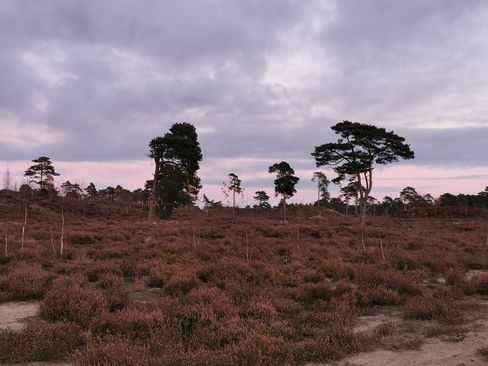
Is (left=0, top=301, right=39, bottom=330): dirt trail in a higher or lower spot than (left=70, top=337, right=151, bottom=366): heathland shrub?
lower

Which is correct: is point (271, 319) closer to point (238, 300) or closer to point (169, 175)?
point (238, 300)

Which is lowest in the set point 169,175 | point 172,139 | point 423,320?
point 423,320

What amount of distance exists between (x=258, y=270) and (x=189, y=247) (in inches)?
251

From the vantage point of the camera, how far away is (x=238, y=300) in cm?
878

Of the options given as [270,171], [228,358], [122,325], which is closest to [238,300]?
[122,325]

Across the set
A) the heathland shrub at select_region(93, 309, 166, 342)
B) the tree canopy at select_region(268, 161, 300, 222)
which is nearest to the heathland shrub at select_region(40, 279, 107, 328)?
the heathland shrub at select_region(93, 309, 166, 342)

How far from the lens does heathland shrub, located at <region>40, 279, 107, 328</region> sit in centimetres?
721

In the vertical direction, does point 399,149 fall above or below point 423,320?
above

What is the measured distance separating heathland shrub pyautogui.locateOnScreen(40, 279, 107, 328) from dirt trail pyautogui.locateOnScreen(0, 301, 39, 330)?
16.1 inches

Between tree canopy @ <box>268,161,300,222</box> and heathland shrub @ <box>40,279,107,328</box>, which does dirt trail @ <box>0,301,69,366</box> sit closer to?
heathland shrub @ <box>40,279,107,328</box>

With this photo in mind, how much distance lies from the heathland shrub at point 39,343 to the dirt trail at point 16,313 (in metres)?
0.92

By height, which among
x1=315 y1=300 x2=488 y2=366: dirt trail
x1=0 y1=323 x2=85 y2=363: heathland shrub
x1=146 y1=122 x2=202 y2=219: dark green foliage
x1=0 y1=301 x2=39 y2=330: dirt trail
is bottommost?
x1=315 y1=300 x2=488 y2=366: dirt trail

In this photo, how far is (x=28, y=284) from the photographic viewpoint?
962 cm

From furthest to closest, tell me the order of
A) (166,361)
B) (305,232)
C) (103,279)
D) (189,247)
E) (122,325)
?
(305,232)
(189,247)
(103,279)
(122,325)
(166,361)
